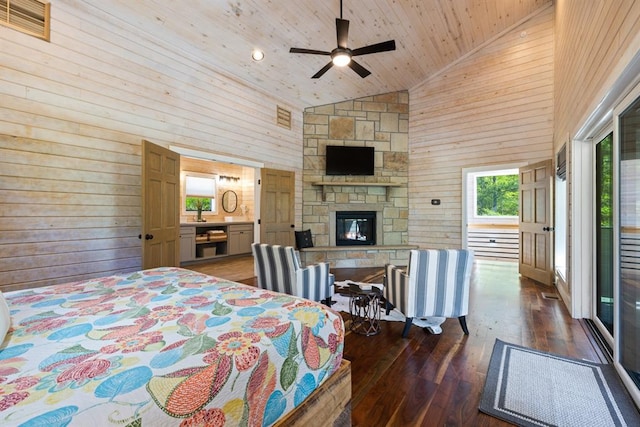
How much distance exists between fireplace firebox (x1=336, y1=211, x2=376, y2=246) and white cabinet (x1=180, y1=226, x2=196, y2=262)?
3.07 meters

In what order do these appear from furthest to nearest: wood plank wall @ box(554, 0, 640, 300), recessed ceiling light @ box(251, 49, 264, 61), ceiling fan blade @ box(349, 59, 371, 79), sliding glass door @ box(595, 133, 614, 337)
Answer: recessed ceiling light @ box(251, 49, 264, 61), ceiling fan blade @ box(349, 59, 371, 79), sliding glass door @ box(595, 133, 614, 337), wood plank wall @ box(554, 0, 640, 300)

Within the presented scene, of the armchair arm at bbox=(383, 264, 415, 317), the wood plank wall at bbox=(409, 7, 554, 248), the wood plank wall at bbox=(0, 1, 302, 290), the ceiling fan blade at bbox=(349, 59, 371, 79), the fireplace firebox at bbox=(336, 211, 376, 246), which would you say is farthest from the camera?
the fireplace firebox at bbox=(336, 211, 376, 246)

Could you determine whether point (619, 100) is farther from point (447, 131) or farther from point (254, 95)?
point (254, 95)

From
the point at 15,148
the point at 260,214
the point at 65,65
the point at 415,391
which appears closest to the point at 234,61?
the point at 65,65

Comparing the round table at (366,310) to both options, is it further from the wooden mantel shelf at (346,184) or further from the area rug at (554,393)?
the wooden mantel shelf at (346,184)

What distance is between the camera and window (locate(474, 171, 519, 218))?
727cm

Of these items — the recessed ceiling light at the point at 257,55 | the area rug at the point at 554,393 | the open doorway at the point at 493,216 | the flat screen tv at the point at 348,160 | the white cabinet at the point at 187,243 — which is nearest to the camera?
the area rug at the point at 554,393

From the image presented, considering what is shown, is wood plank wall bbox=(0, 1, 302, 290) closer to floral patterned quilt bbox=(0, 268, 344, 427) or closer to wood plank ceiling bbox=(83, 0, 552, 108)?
wood plank ceiling bbox=(83, 0, 552, 108)

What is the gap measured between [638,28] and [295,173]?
195 inches

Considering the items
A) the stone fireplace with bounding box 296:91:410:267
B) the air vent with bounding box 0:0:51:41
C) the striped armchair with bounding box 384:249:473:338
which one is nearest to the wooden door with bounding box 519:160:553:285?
the stone fireplace with bounding box 296:91:410:267

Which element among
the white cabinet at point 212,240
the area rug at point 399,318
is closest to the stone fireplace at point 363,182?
the white cabinet at point 212,240

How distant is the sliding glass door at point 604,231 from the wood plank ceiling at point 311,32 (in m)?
2.94

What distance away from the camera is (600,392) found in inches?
72.2

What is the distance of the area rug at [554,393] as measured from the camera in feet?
5.31
